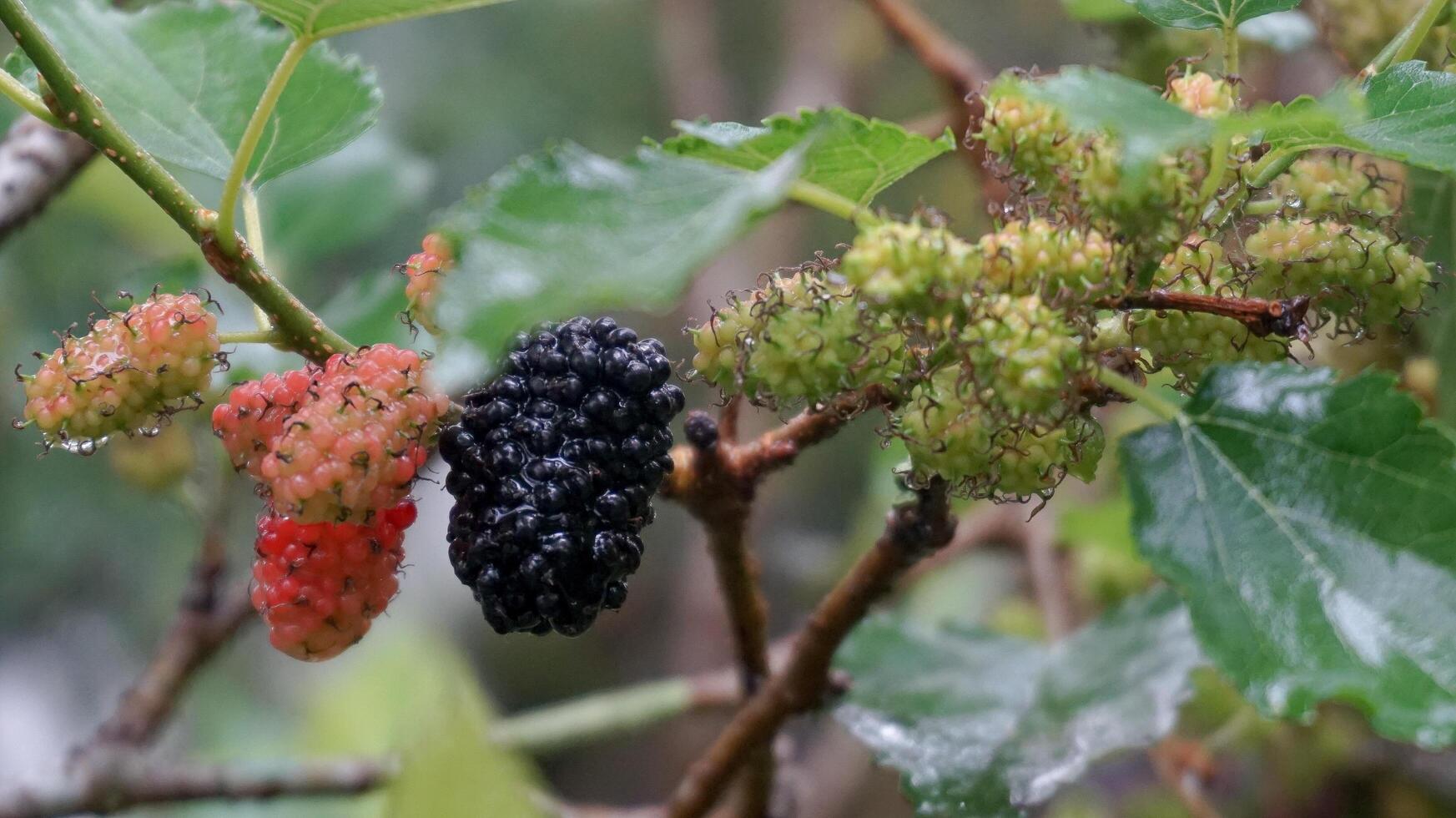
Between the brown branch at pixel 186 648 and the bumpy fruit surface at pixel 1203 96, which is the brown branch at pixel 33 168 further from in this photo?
the bumpy fruit surface at pixel 1203 96

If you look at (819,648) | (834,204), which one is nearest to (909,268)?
(834,204)

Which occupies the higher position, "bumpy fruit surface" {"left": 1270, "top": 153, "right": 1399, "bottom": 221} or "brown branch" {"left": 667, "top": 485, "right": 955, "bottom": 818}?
"bumpy fruit surface" {"left": 1270, "top": 153, "right": 1399, "bottom": 221}

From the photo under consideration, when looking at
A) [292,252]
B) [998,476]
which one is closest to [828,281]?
[998,476]

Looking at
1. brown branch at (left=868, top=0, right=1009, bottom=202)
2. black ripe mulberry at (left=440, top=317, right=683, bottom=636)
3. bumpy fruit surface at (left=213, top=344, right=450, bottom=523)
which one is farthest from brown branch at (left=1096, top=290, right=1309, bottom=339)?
brown branch at (left=868, top=0, right=1009, bottom=202)

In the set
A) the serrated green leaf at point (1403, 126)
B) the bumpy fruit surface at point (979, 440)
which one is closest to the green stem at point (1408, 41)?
the serrated green leaf at point (1403, 126)

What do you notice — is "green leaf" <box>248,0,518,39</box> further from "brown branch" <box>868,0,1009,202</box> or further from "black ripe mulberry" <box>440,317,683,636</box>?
"brown branch" <box>868,0,1009,202</box>

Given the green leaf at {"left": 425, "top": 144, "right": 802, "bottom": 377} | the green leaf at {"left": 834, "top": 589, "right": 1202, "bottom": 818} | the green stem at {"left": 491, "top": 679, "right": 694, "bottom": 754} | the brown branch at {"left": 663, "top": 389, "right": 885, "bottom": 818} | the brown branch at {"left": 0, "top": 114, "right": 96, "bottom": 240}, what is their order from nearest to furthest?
the green leaf at {"left": 425, "top": 144, "right": 802, "bottom": 377} < the brown branch at {"left": 663, "top": 389, "right": 885, "bottom": 818} < the green leaf at {"left": 834, "top": 589, "right": 1202, "bottom": 818} < the brown branch at {"left": 0, "top": 114, "right": 96, "bottom": 240} < the green stem at {"left": 491, "top": 679, "right": 694, "bottom": 754}

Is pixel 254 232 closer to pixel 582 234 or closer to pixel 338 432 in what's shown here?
pixel 338 432
